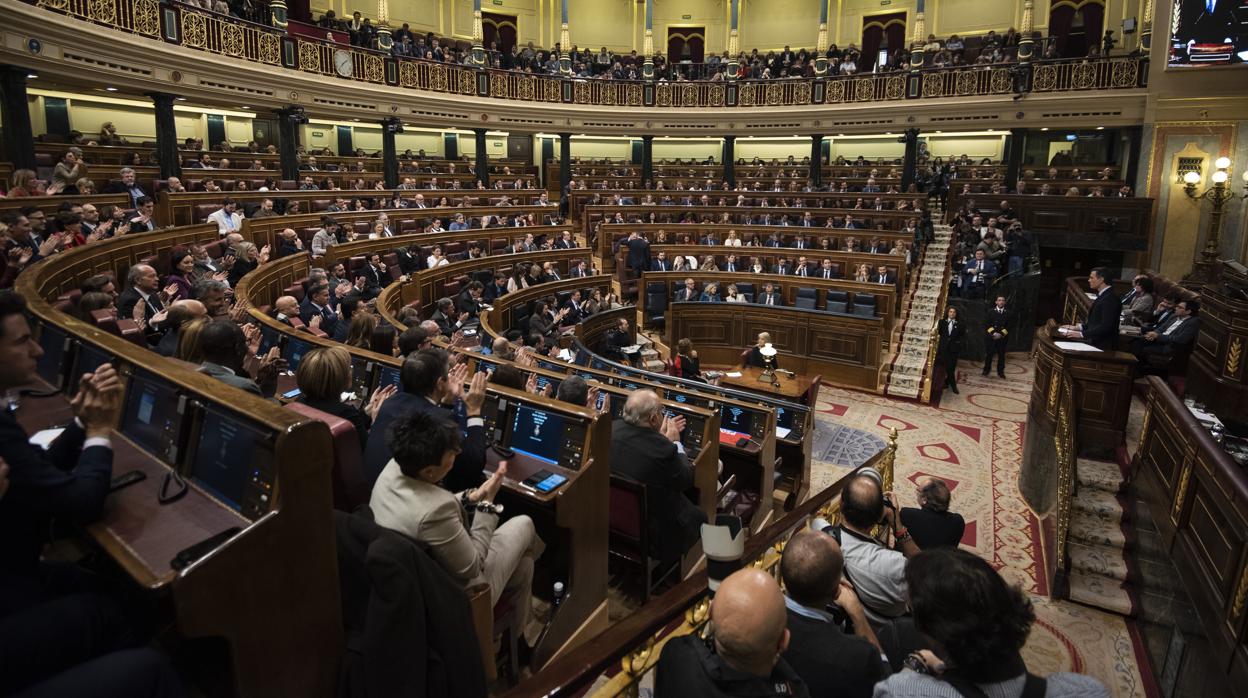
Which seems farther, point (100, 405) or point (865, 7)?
point (865, 7)

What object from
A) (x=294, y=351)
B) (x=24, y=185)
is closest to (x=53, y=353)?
(x=294, y=351)

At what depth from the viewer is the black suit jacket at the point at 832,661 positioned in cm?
180

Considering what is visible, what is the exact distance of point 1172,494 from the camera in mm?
3906

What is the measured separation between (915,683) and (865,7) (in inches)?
974

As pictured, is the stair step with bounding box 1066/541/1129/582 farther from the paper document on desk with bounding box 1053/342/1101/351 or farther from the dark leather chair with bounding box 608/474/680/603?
the dark leather chair with bounding box 608/474/680/603

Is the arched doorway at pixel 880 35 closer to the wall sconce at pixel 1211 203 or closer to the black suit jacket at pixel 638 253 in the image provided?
the wall sconce at pixel 1211 203

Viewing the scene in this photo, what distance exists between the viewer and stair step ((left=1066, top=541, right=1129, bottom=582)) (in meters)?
4.67

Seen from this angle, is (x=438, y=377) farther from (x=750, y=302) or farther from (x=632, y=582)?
(x=750, y=302)

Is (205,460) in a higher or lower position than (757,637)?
higher

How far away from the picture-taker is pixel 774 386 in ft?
25.6

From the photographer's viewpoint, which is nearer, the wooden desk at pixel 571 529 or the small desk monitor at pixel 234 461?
the small desk monitor at pixel 234 461

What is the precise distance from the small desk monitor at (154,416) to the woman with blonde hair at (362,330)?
2.16 meters

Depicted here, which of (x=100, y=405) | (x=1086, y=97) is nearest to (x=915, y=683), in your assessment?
(x=100, y=405)

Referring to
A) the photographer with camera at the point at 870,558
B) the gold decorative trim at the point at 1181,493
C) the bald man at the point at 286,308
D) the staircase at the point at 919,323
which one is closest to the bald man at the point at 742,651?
the photographer with camera at the point at 870,558
